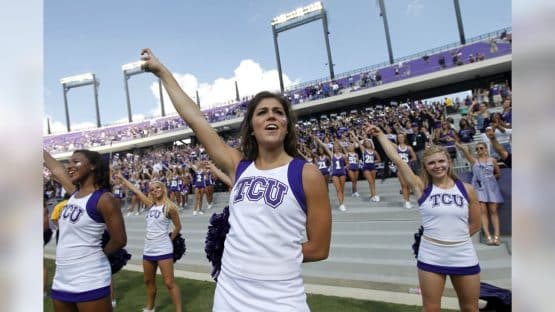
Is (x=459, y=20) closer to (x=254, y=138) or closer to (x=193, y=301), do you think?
(x=193, y=301)

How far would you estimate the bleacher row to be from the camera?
22.1 metres

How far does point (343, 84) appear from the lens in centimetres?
2808

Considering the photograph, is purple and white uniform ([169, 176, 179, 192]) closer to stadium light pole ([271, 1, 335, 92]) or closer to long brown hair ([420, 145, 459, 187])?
long brown hair ([420, 145, 459, 187])

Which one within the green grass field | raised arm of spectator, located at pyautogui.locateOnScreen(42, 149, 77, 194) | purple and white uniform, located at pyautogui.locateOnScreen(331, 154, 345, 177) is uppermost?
raised arm of spectator, located at pyautogui.locateOnScreen(42, 149, 77, 194)

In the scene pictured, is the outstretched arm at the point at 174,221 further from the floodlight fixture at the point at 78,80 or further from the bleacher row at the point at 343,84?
the floodlight fixture at the point at 78,80

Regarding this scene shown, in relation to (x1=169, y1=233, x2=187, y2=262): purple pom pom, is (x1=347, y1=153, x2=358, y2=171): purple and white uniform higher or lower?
higher

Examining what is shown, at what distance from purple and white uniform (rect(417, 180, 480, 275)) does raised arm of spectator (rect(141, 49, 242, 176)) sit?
185 centimetres

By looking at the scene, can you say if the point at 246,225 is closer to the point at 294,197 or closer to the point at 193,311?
the point at 294,197

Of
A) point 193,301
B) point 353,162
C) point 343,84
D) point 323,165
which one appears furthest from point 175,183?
point 343,84

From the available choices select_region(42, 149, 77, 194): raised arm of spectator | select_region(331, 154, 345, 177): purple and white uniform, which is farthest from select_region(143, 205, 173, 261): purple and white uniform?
select_region(331, 154, 345, 177): purple and white uniform

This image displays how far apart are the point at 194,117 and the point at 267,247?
73 centimetres

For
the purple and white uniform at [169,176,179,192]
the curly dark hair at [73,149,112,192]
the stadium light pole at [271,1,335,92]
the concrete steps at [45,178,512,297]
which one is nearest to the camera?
the curly dark hair at [73,149,112,192]

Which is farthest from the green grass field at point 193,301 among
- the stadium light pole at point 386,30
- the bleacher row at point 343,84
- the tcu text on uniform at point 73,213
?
the stadium light pole at point 386,30

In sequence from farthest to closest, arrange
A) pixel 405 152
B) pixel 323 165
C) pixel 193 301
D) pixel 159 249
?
1. pixel 323 165
2. pixel 405 152
3. pixel 193 301
4. pixel 159 249
